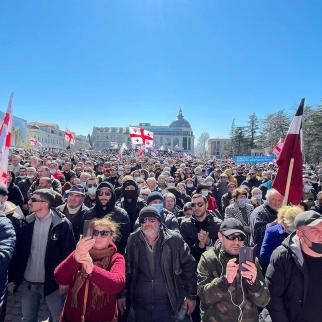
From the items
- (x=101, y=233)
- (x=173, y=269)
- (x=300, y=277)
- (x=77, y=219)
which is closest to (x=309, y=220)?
(x=300, y=277)

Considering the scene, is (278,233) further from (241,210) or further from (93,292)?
(241,210)

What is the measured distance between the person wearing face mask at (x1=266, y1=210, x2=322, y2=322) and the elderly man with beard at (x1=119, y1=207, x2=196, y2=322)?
3.02 feet

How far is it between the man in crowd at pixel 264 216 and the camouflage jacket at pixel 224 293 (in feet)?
5.89

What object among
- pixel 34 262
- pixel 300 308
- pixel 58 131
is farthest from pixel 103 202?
pixel 58 131

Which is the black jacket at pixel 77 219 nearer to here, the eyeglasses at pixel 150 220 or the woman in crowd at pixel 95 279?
the eyeglasses at pixel 150 220

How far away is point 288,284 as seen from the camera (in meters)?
2.68

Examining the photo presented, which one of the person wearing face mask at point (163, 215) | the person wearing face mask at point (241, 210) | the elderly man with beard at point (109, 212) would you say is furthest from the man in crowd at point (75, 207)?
the person wearing face mask at point (241, 210)

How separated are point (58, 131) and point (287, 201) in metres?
108

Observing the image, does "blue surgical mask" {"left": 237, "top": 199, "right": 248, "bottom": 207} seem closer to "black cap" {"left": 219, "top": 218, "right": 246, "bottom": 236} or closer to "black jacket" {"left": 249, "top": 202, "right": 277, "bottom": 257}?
"black jacket" {"left": 249, "top": 202, "right": 277, "bottom": 257}

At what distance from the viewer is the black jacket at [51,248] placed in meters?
3.47

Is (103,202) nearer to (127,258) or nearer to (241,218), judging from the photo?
(127,258)

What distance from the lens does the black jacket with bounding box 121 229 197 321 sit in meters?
3.23

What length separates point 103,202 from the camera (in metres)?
4.63

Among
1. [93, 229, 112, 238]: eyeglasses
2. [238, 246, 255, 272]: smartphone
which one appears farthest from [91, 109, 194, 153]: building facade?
[238, 246, 255, 272]: smartphone
